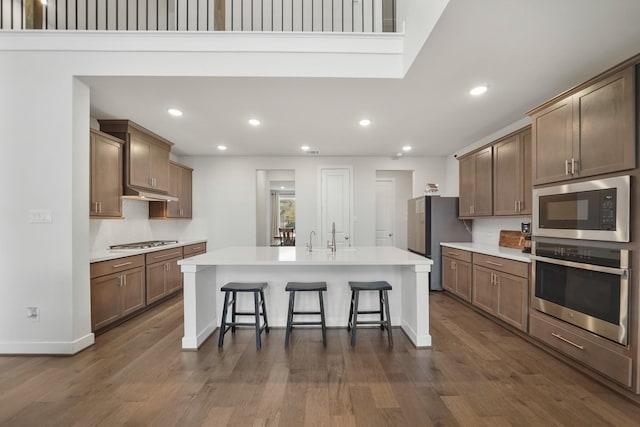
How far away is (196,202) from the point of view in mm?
5934

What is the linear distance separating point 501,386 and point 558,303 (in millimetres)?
890

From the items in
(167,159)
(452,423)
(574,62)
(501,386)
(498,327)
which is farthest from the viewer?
(167,159)

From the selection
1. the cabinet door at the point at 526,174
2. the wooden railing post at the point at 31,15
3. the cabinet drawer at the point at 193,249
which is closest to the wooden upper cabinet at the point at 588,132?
the cabinet door at the point at 526,174

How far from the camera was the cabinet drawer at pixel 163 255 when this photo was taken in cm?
396

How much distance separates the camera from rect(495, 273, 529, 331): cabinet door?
2.87 metres

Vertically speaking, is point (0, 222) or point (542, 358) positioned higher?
point (0, 222)

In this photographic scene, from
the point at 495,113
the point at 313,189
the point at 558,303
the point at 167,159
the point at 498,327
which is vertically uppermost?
the point at 495,113

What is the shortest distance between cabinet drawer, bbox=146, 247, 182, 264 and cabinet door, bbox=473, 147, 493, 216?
449 cm

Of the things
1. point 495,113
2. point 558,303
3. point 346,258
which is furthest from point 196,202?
point 558,303

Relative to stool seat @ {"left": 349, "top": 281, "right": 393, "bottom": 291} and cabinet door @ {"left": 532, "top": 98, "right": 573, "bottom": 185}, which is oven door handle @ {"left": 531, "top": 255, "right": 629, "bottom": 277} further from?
stool seat @ {"left": 349, "top": 281, "right": 393, "bottom": 291}

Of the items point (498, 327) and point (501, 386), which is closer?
point (501, 386)

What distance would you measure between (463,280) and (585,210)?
208cm

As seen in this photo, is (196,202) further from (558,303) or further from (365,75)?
(558,303)

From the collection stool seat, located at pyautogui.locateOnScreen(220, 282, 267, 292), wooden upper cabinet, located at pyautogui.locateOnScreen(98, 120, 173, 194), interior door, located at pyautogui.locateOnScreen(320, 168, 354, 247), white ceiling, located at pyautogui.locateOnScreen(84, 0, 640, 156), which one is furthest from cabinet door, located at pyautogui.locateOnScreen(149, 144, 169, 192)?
interior door, located at pyautogui.locateOnScreen(320, 168, 354, 247)
